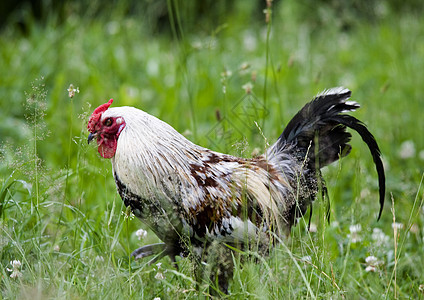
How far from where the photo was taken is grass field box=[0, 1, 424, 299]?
2496 mm

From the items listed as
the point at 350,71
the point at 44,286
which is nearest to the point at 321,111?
the point at 44,286

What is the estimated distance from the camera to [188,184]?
260cm

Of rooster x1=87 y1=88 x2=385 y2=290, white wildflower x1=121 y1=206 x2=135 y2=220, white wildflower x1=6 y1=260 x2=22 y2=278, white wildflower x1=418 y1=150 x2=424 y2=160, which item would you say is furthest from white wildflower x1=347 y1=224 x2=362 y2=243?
white wildflower x1=418 y1=150 x2=424 y2=160

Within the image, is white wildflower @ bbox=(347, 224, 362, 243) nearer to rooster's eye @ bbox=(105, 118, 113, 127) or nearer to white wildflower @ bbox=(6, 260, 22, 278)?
rooster's eye @ bbox=(105, 118, 113, 127)

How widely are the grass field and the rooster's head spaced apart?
7cm

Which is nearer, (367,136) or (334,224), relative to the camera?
(367,136)

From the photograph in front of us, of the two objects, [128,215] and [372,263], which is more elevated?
[128,215]

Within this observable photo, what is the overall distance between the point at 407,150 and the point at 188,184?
9.27 feet

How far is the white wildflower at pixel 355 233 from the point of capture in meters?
3.04

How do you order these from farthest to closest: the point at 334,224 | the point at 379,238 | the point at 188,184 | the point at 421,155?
the point at 421,155
the point at 334,224
the point at 379,238
the point at 188,184

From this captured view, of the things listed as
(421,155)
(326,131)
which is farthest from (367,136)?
(421,155)

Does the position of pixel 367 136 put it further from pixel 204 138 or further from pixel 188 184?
pixel 204 138

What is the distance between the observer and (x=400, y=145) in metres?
5.05

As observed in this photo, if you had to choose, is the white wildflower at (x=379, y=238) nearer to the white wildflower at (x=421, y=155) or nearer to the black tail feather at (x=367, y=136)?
the black tail feather at (x=367, y=136)
